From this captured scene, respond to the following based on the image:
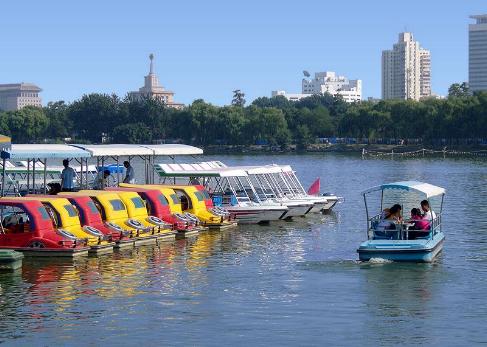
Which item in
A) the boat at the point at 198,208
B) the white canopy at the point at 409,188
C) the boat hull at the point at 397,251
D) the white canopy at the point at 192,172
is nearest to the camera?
the boat hull at the point at 397,251

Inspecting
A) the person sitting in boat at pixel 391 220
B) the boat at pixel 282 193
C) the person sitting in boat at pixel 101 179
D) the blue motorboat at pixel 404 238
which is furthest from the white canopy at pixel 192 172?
the person sitting in boat at pixel 391 220

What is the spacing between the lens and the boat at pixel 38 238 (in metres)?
42.0

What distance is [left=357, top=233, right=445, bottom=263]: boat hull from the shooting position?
134ft

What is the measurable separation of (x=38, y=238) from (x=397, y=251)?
513 inches

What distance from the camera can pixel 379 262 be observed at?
134 feet

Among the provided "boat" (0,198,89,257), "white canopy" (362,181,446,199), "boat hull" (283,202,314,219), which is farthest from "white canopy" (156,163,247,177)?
"boat" (0,198,89,257)

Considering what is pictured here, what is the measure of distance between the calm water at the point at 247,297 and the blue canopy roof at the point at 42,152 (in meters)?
7.26

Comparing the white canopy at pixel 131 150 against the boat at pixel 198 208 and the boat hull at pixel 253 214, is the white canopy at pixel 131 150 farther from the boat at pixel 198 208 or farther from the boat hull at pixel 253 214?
the boat hull at pixel 253 214

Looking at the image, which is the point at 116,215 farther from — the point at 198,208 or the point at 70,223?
the point at 198,208

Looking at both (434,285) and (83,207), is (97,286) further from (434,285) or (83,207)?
(434,285)

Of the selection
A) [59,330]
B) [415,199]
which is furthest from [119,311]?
[415,199]

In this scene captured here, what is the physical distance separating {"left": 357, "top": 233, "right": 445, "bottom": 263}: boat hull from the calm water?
0.34 m

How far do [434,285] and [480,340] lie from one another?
7.86m

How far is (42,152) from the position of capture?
52.0m
